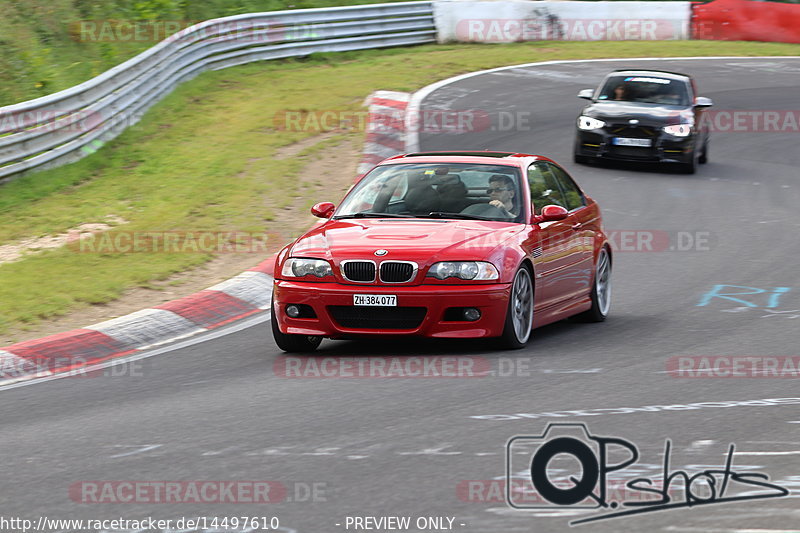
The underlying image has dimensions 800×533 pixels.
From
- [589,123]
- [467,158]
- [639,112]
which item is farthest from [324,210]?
[639,112]

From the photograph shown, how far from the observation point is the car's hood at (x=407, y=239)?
8828 mm

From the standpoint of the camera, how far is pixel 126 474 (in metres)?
5.89

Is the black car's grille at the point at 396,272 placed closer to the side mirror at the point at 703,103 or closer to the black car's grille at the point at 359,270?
the black car's grille at the point at 359,270

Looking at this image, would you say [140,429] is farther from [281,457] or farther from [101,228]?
[101,228]

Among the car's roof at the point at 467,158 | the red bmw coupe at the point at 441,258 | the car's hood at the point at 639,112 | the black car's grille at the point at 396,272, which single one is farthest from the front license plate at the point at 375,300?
the car's hood at the point at 639,112

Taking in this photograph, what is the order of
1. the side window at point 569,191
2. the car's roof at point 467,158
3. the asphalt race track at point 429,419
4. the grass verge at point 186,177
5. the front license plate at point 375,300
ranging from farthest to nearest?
the grass verge at point 186,177 → the side window at point 569,191 → the car's roof at point 467,158 → the front license plate at point 375,300 → the asphalt race track at point 429,419

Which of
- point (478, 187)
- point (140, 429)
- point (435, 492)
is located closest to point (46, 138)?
point (478, 187)

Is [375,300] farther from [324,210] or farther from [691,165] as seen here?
[691,165]

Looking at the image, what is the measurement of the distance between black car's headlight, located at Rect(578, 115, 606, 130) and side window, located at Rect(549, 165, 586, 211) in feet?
29.1

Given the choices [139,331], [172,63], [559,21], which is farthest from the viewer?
[559,21]

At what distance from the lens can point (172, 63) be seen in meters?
23.1

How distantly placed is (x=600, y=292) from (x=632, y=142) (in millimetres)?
9252

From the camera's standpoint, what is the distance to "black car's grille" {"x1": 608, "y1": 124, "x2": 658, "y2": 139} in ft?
64.9

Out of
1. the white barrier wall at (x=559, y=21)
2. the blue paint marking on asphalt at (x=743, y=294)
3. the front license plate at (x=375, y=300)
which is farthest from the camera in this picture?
the white barrier wall at (x=559, y=21)
